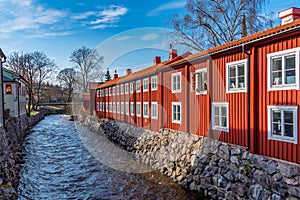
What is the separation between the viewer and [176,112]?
14.7 meters

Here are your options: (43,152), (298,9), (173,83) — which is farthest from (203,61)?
(43,152)

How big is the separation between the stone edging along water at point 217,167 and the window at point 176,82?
2639mm

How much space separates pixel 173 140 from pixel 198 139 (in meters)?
2.39

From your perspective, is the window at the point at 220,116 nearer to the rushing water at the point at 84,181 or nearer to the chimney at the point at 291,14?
the rushing water at the point at 84,181

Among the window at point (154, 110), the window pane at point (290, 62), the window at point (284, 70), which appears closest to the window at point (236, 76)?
the window at point (284, 70)

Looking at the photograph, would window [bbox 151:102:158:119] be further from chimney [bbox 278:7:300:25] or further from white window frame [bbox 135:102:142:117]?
chimney [bbox 278:7:300:25]

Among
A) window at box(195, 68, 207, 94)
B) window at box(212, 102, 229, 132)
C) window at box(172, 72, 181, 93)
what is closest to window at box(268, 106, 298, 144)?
window at box(212, 102, 229, 132)

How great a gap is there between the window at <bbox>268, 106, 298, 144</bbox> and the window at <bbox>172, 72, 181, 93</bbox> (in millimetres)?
6549

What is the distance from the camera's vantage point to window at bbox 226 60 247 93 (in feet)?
31.3

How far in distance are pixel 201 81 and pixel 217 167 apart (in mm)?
4382

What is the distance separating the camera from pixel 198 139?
12.3 m

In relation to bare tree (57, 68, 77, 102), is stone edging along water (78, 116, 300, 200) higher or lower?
lower

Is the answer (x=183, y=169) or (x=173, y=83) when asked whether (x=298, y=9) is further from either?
(x=183, y=169)

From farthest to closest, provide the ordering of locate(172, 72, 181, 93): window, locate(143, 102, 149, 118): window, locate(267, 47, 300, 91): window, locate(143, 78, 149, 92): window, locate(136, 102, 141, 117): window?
locate(136, 102, 141, 117): window → locate(143, 78, 149, 92): window → locate(143, 102, 149, 118): window → locate(172, 72, 181, 93): window → locate(267, 47, 300, 91): window
